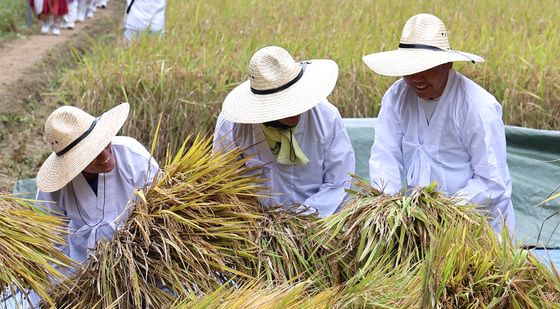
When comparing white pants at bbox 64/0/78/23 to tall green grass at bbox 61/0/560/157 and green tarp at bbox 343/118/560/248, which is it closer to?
tall green grass at bbox 61/0/560/157

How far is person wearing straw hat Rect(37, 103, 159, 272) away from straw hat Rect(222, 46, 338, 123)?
1.22ft

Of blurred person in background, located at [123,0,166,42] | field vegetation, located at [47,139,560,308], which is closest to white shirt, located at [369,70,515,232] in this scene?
field vegetation, located at [47,139,560,308]

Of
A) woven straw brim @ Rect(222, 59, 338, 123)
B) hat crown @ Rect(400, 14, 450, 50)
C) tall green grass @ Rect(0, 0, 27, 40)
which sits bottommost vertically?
tall green grass @ Rect(0, 0, 27, 40)

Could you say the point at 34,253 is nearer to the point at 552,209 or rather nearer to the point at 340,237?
the point at 340,237

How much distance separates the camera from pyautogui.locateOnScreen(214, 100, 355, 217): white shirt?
3.23 metres

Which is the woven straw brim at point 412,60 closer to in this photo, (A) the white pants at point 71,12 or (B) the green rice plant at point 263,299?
(B) the green rice plant at point 263,299

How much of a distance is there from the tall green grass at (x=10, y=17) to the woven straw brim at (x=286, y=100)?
766 cm

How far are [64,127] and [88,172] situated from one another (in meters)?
0.23

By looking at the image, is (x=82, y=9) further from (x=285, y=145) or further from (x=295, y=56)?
(x=285, y=145)

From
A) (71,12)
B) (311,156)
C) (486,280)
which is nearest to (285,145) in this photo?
(311,156)

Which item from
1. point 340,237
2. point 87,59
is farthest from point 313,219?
point 87,59

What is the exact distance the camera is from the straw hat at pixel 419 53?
3134 millimetres

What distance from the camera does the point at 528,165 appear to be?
4293 millimetres

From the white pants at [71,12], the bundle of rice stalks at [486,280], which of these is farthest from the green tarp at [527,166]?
the white pants at [71,12]
